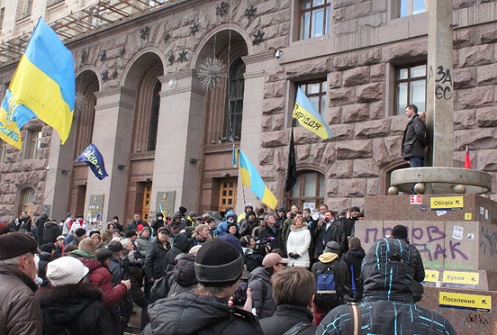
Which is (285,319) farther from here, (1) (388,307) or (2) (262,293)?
(2) (262,293)

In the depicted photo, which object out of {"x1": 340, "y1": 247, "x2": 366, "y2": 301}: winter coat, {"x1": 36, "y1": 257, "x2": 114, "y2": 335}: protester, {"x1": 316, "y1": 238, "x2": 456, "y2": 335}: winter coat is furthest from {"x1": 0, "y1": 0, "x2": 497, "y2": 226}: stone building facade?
{"x1": 316, "y1": 238, "x2": 456, "y2": 335}: winter coat

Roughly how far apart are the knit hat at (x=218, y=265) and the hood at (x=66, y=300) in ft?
5.11

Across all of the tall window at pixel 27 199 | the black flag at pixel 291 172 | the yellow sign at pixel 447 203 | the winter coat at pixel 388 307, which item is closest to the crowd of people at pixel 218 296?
the winter coat at pixel 388 307

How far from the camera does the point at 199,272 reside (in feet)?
9.73

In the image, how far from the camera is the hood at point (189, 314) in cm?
272

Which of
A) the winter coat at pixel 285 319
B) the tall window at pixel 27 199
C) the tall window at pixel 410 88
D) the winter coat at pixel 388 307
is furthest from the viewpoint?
the tall window at pixel 27 199

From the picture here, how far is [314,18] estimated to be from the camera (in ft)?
58.7

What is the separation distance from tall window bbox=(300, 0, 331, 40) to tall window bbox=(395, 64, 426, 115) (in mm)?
3107

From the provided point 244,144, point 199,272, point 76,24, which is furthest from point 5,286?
point 76,24

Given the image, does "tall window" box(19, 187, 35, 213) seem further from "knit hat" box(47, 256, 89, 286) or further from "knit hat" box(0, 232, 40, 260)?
"knit hat" box(0, 232, 40, 260)

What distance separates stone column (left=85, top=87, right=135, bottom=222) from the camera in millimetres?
23125

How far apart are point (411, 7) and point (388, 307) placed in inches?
584

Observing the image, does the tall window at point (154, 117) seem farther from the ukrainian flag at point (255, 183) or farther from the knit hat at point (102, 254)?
the knit hat at point (102, 254)

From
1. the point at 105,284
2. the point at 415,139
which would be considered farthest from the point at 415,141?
the point at 105,284
